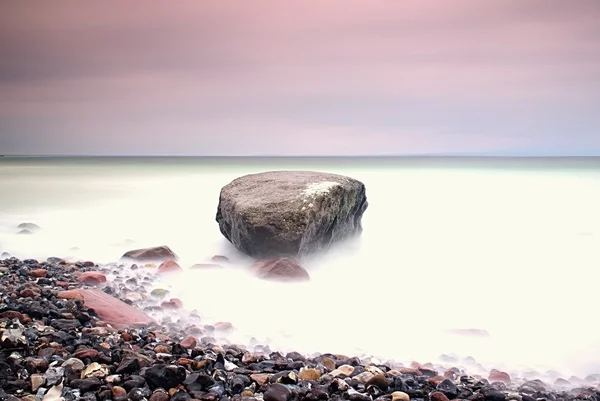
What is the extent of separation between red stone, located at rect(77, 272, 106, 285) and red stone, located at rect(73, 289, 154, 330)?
0.77m

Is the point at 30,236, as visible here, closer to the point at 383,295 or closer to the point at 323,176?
the point at 323,176

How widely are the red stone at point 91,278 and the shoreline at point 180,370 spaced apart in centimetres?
93

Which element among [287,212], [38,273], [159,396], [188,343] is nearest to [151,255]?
[38,273]

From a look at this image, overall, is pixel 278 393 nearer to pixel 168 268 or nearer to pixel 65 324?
pixel 65 324

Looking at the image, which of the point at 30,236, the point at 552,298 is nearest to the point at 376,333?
the point at 552,298

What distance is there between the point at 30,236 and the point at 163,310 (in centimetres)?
482

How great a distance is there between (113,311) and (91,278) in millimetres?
1284

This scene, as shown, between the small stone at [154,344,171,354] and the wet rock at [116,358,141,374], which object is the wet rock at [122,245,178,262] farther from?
the wet rock at [116,358,141,374]

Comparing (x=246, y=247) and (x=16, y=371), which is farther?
(x=246, y=247)

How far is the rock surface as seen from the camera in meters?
5.57

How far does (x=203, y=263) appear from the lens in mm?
6586

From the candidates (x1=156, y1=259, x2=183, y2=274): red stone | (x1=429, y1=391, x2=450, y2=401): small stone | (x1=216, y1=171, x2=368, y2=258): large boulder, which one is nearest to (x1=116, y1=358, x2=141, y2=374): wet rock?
(x1=429, y1=391, x2=450, y2=401): small stone

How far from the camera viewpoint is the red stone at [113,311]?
3.91 meters

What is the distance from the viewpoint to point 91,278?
5160mm
